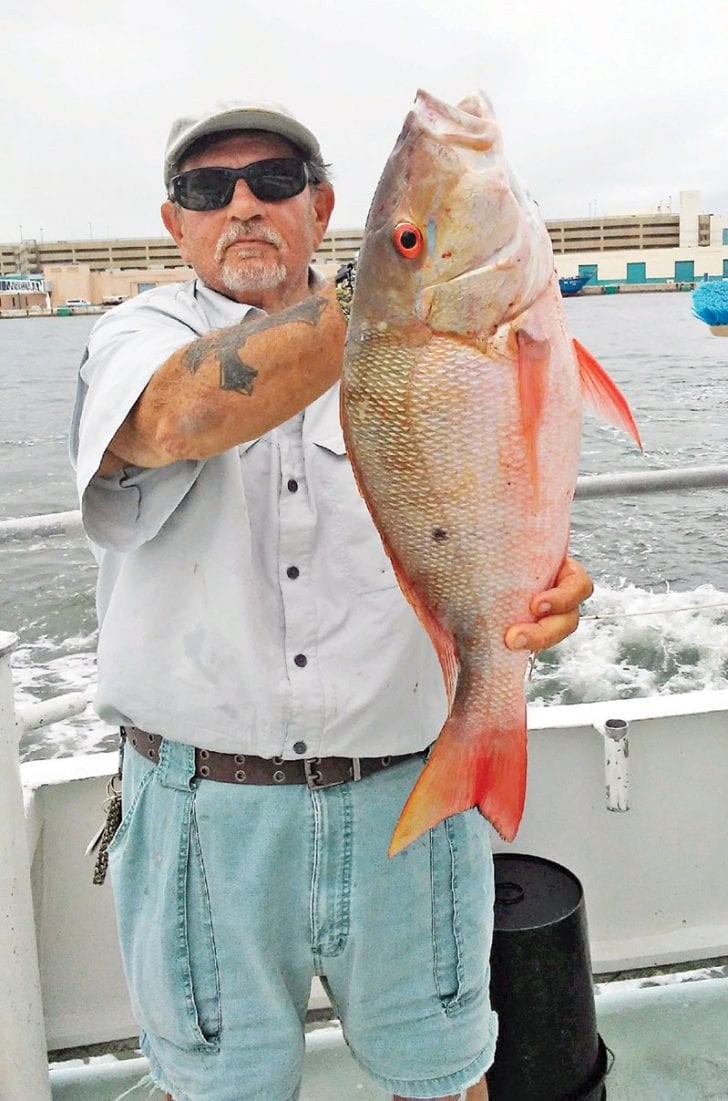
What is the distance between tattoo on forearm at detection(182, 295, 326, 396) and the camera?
145 centimetres

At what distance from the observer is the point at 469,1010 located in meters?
1.95

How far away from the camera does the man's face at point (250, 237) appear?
1894 mm

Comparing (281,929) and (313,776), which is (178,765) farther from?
(281,929)

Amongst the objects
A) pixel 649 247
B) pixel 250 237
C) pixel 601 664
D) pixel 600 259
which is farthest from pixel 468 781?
pixel 649 247

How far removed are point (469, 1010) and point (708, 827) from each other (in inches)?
55.5

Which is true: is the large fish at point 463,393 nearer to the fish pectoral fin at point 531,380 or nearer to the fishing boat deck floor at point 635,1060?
the fish pectoral fin at point 531,380

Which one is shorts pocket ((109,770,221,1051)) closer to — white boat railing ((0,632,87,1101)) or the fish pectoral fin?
white boat railing ((0,632,87,1101))

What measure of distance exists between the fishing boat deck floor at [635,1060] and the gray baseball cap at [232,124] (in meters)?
2.45

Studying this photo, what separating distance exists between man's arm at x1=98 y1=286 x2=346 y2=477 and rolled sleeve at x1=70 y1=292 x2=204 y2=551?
3.8 inches

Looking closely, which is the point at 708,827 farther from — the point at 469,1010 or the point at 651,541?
the point at 651,541

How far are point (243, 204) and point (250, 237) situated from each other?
2.6 inches

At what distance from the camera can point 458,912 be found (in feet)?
6.37

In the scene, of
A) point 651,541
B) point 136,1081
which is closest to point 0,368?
point 651,541

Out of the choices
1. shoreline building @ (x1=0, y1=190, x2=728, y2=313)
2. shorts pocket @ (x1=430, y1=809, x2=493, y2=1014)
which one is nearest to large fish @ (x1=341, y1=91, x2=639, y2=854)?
shorts pocket @ (x1=430, y1=809, x2=493, y2=1014)
